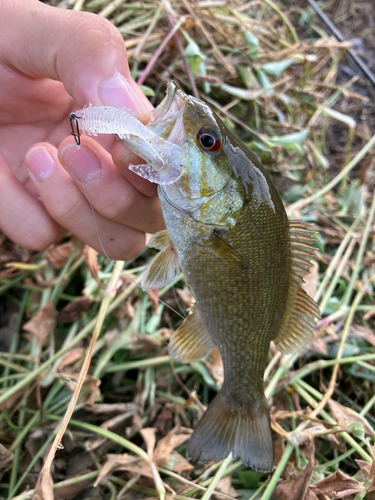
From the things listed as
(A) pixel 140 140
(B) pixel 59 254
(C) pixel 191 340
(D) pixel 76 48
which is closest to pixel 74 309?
(B) pixel 59 254

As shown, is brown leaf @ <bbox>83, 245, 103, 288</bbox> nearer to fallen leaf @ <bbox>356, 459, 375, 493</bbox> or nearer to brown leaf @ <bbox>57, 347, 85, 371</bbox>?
brown leaf @ <bbox>57, 347, 85, 371</bbox>

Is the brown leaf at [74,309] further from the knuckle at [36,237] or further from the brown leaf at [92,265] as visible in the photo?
the knuckle at [36,237]

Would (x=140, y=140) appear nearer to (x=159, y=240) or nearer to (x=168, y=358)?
(x=159, y=240)

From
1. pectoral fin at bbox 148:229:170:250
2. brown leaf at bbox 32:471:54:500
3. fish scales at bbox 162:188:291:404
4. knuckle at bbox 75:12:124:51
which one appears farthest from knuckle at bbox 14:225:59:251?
brown leaf at bbox 32:471:54:500

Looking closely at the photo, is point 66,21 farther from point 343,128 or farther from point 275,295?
point 343,128

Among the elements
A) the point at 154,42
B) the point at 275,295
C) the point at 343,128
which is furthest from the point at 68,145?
the point at 343,128

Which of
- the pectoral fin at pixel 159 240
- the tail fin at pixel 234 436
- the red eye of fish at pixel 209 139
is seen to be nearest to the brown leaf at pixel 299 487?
the tail fin at pixel 234 436
